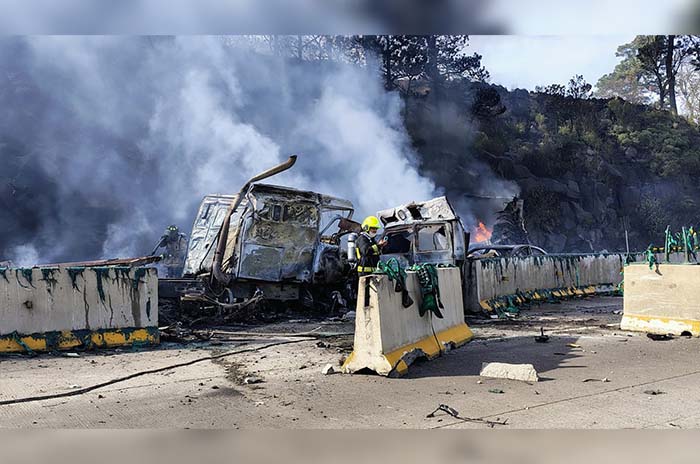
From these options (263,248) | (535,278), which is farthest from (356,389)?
(535,278)

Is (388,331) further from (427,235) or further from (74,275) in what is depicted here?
(427,235)

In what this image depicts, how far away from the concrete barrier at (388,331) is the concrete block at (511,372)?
792 millimetres

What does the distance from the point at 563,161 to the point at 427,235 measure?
33.3 meters

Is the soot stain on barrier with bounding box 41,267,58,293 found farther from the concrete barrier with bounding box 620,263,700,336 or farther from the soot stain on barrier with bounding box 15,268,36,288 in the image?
the concrete barrier with bounding box 620,263,700,336

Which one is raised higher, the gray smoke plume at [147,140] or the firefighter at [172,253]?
the gray smoke plume at [147,140]

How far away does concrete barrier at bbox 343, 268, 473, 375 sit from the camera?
6164mm

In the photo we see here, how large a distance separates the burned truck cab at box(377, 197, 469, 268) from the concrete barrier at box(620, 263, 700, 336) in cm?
393

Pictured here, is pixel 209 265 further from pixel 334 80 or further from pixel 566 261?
pixel 334 80

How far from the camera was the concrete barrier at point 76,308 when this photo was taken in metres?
7.49

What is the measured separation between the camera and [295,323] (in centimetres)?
1172

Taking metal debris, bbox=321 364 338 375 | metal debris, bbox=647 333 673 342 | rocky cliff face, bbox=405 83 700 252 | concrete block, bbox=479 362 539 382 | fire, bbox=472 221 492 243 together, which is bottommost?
metal debris, bbox=647 333 673 342

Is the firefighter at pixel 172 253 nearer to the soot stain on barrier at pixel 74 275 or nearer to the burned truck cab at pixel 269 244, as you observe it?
the burned truck cab at pixel 269 244

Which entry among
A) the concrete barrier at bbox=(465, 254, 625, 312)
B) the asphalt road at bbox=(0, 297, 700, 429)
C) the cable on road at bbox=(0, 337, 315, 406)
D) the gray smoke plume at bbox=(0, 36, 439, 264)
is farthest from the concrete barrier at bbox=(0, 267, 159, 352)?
the gray smoke plume at bbox=(0, 36, 439, 264)

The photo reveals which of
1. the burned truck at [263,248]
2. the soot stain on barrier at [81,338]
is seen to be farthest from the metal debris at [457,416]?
the burned truck at [263,248]
